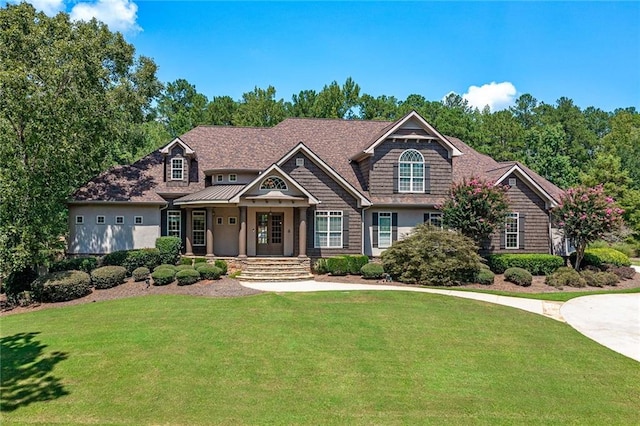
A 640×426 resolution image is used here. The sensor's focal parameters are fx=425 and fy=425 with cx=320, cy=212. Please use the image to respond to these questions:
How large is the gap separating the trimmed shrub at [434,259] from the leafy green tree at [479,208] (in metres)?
0.83

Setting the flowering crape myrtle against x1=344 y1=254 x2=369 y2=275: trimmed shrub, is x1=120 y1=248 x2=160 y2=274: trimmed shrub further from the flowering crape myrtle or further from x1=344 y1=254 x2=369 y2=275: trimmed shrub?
the flowering crape myrtle

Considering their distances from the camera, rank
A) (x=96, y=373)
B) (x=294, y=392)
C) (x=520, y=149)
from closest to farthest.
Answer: (x=294, y=392) < (x=96, y=373) < (x=520, y=149)

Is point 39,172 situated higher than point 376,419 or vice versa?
point 39,172

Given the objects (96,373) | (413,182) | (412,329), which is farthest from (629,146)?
(96,373)

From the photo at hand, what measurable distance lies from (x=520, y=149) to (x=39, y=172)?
4995 centimetres

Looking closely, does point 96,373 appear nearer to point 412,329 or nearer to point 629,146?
point 412,329

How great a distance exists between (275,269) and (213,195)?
4.97 m

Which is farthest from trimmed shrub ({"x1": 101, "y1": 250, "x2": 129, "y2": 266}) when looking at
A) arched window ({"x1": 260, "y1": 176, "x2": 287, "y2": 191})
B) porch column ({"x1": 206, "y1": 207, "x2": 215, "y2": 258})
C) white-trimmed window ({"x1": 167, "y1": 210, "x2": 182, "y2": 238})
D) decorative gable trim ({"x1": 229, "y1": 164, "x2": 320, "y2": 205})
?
arched window ({"x1": 260, "y1": 176, "x2": 287, "y2": 191})

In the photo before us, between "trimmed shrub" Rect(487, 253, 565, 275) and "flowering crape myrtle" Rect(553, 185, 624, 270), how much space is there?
4.76 feet

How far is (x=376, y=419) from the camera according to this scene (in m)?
6.95

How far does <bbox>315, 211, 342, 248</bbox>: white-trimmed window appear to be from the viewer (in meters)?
22.4

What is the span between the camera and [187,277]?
1761 centimetres

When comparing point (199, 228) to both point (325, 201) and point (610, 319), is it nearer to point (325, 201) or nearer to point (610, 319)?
point (325, 201)

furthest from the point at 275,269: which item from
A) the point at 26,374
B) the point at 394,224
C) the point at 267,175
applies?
the point at 26,374
